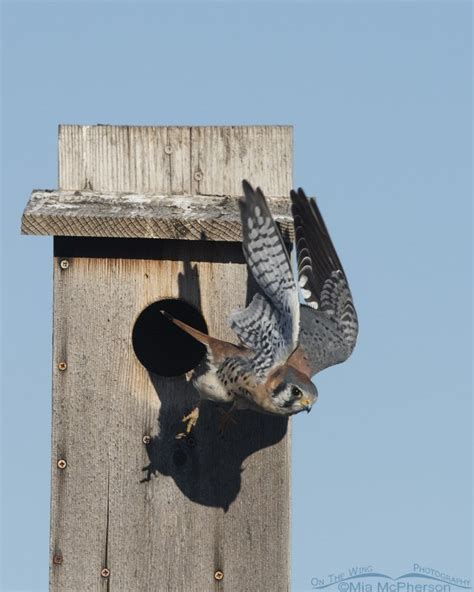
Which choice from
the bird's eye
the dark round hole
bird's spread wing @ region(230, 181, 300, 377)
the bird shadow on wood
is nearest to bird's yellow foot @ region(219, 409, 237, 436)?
the bird shadow on wood

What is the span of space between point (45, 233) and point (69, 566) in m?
1.45

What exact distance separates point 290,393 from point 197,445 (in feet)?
1.93

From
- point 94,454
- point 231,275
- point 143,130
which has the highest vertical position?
point 143,130

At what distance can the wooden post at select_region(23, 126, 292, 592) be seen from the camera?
293 inches

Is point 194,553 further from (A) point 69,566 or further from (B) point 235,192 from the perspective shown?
(B) point 235,192

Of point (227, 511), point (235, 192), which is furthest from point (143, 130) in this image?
point (227, 511)

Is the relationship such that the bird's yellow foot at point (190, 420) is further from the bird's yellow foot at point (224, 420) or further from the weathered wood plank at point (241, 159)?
the weathered wood plank at point (241, 159)

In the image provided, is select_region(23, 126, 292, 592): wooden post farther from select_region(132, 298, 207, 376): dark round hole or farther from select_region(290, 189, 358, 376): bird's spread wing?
select_region(132, 298, 207, 376): dark round hole

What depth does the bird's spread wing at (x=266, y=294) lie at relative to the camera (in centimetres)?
682

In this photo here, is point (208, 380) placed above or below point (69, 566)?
above

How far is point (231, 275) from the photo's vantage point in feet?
24.4

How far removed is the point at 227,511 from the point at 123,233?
1285 mm

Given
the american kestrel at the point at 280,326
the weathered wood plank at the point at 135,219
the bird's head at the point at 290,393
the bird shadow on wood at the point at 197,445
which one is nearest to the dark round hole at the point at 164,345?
the bird shadow on wood at the point at 197,445

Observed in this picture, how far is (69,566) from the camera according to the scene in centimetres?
746
